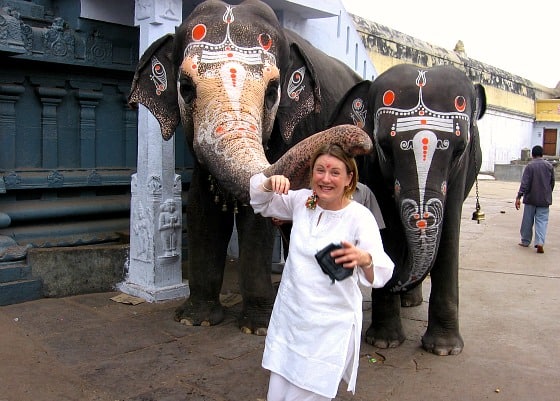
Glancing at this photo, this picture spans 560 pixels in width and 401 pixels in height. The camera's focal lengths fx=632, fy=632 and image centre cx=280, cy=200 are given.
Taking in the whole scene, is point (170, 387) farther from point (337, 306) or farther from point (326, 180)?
point (326, 180)

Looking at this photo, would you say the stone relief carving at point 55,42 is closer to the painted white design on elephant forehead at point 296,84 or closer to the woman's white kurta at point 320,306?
the painted white design on elephant forehead at point 296,84

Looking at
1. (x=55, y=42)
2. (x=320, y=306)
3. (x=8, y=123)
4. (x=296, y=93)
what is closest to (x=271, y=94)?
(x=296, y=93)

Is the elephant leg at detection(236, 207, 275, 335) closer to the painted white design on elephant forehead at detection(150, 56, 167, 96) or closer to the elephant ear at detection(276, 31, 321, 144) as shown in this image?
the elephant ear at detection(276, 31, 321, 144)

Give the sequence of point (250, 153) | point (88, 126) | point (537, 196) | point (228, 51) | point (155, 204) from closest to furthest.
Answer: point (250, 153), point (228, 51), point (155, 204), point (88, 126), point (537, 196)

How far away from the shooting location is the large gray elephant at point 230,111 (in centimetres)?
346

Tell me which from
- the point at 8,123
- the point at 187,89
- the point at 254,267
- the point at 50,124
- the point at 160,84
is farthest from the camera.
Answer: the point at 50,124

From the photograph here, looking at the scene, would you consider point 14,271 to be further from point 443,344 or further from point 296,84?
point 443,344

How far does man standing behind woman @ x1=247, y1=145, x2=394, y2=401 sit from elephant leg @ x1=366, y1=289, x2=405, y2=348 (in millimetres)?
1705

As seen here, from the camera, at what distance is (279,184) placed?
2.51 metres

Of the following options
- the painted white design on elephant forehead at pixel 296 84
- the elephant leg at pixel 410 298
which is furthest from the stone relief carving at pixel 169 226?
the elephant leg at pixel 410 298

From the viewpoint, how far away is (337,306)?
248cm

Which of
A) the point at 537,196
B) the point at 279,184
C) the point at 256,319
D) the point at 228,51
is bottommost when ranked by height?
the point at 256,319

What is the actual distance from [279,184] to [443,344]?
7.10 feet

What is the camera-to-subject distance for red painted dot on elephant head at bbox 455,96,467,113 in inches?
146
